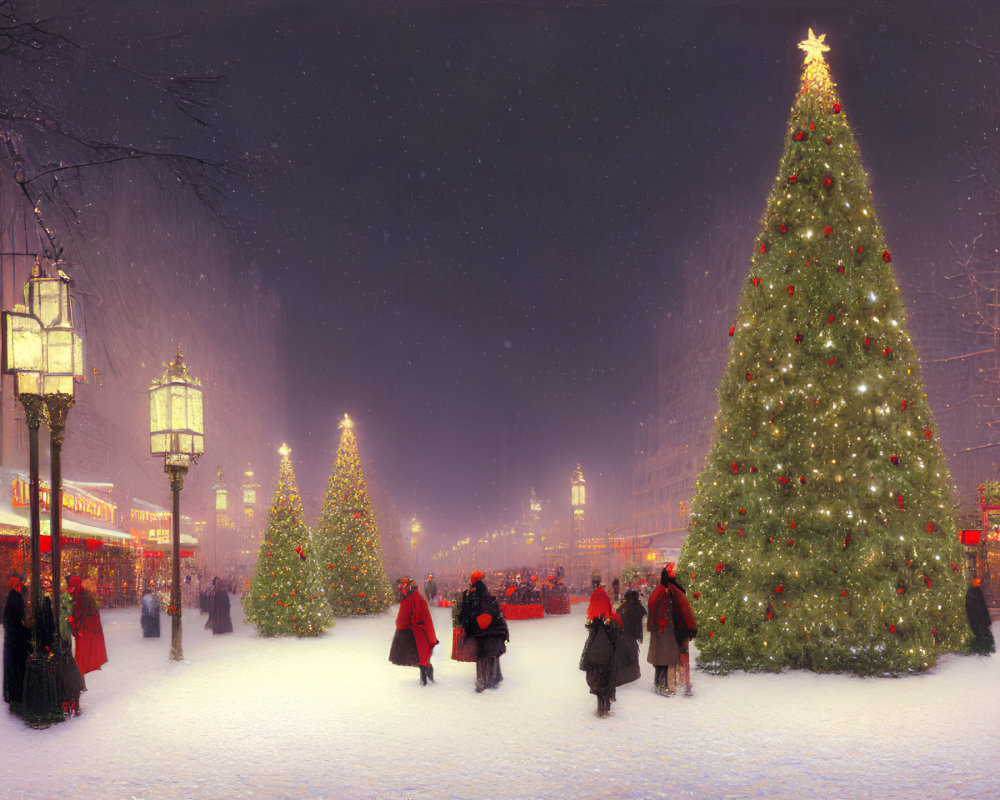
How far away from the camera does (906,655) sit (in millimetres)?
13023

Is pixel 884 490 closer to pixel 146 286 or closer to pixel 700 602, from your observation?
pixel 700 602

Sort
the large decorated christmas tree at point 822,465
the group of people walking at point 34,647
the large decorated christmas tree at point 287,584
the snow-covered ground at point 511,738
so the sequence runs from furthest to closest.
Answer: the large decorated christmas tree at point 287,584 < the large decorated christmas tree at point 822,465 < the group of people walking at point 34,647 < the snow-covered ground at point 511,738

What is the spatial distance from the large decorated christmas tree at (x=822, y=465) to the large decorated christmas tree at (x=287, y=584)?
1252 centimetres

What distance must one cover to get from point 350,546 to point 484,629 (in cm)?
1875

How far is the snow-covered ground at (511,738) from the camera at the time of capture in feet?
24.1

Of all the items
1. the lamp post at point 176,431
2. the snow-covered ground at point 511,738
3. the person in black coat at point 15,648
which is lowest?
the snow-covered ground at point 511,738

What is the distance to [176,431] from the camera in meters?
18.0

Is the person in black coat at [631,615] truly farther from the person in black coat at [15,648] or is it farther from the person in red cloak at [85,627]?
Result: the person in black coat at [15,648]

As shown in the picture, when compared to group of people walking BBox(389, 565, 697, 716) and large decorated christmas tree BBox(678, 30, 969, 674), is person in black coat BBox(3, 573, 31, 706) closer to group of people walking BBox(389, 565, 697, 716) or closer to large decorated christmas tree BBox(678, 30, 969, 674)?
group of people walking BBox(389, 565, 697, 716)

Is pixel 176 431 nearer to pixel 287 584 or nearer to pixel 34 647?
pixel 287 584

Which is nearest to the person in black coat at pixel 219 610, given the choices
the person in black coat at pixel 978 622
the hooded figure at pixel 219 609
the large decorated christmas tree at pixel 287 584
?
the hooded figure at pixel 219 609

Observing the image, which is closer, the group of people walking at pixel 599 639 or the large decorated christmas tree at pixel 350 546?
the group of people walking at pixel 599 639

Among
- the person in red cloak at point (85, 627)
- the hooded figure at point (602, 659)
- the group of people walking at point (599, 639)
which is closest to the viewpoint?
the hooded figure at point (602, 659)

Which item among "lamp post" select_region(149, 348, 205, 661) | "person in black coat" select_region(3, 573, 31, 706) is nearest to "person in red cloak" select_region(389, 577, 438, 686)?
"person in black coat" select_region(3, 573, 31, 706)
